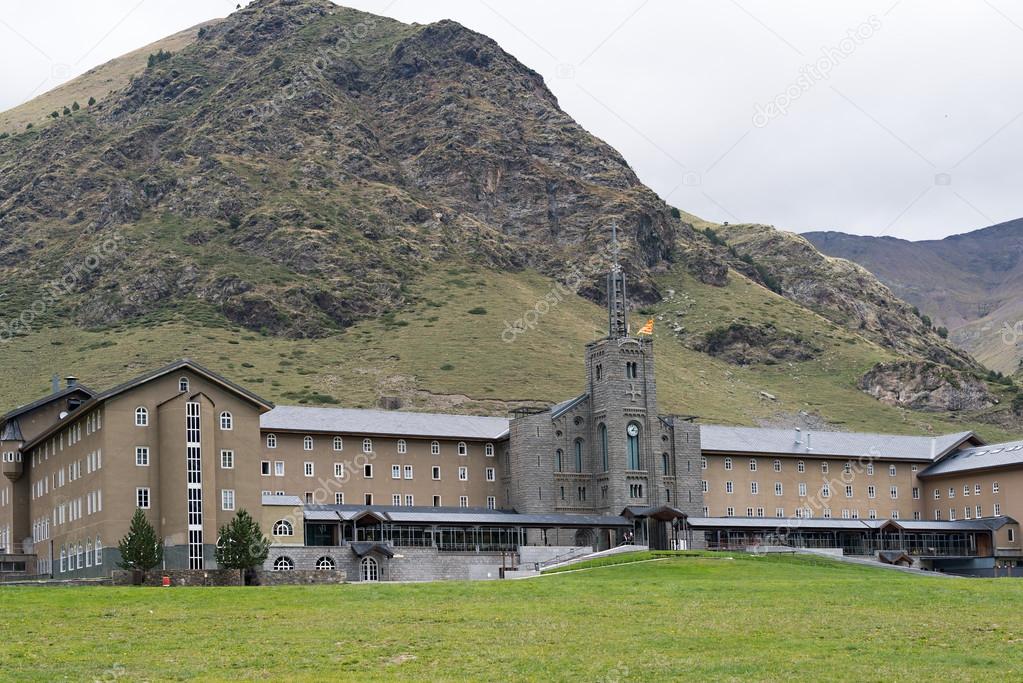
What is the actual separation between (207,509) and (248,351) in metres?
110

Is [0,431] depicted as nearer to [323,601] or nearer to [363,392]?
[323,601]

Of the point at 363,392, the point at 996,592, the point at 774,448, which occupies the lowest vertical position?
the point at 996,592

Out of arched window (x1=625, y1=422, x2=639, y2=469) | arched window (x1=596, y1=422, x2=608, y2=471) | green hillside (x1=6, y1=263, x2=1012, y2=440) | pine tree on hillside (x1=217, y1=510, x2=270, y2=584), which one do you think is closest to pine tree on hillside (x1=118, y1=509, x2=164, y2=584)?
pine tree on hillside (x1=217, y1=510, x2=270, y2=584)

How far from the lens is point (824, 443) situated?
414ft

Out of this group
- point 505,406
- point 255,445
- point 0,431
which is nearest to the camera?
point 255,445

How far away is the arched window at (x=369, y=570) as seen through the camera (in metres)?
91.1

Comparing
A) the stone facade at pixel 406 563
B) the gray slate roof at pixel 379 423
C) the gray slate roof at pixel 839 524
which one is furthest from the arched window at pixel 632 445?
the stone facade at pixel 406 563

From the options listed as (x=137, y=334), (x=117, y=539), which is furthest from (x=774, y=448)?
(x=137, y=334)

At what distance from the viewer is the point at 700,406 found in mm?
180750

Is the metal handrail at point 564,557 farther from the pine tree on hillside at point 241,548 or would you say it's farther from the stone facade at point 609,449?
the pine tree on hillside at point 241,548

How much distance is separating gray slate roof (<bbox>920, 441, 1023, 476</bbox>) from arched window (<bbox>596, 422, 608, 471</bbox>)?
33.4m

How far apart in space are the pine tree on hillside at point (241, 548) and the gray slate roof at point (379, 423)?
28.4 meters

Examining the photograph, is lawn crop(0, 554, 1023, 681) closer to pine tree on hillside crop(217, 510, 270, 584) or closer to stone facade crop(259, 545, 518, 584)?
pine tree on hillside crop(217, 510, 270, 584)

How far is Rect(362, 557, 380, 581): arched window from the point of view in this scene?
91.1 metres
